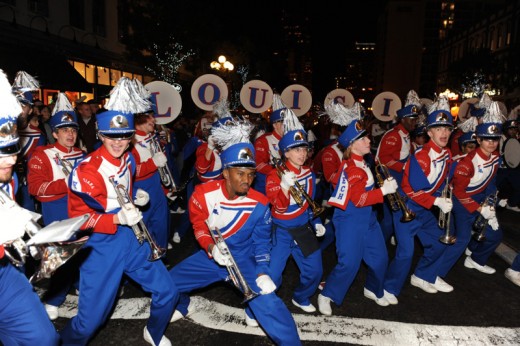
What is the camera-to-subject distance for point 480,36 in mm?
66062

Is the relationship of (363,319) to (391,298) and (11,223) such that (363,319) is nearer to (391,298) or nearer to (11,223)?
(391,298)

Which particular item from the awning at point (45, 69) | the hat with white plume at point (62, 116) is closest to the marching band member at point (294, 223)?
the hat with white plume at point (62, 116)

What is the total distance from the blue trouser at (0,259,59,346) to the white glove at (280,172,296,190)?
2512 millimetres

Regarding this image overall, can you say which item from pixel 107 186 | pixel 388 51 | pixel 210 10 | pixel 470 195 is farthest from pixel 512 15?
pixel 388 51

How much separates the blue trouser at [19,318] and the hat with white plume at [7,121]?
0.82m

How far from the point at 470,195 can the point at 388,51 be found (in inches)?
5043

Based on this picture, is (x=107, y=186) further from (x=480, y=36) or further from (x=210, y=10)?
(x=480, y=36)

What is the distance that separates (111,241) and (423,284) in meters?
4.06

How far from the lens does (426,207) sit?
5.08 m

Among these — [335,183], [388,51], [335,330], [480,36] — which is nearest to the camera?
[335,330]

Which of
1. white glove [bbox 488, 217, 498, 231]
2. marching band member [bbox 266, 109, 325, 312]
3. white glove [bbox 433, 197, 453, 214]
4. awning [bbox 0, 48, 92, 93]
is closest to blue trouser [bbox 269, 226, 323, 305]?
marching band member [bbox 266, 109, 325, 312]

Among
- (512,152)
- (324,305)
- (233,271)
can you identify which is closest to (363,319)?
(324,305)

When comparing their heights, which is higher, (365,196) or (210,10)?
(210,10)

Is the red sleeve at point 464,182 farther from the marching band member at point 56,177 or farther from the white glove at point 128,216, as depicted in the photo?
the marching band member at point 56,177
